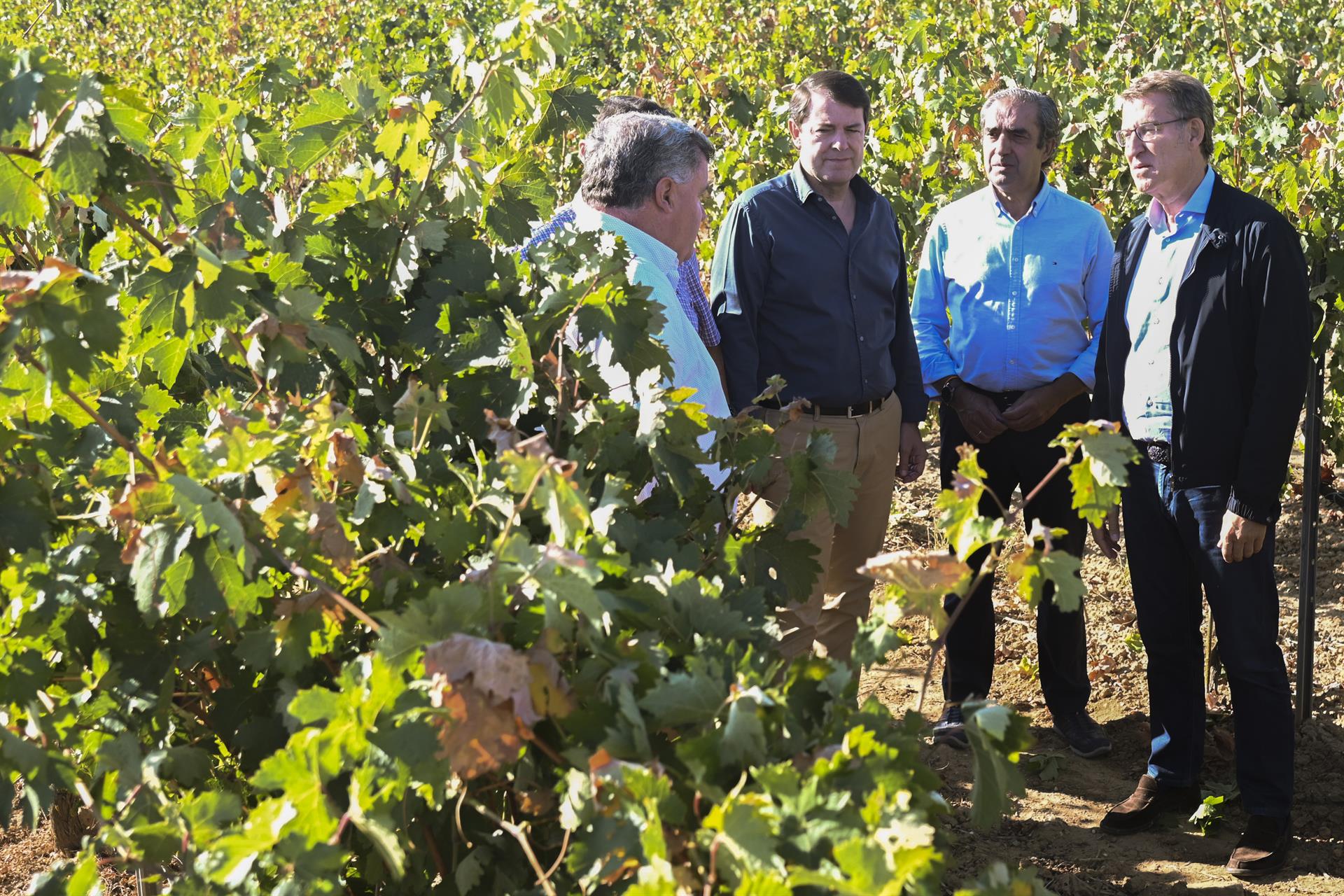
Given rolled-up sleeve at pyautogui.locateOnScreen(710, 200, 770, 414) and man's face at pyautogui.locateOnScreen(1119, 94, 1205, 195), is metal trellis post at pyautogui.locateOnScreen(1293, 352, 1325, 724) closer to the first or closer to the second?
man's face at pyautogui.locateOnScreen(1119, 94, 1205, 195)

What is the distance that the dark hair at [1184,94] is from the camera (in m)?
3.12

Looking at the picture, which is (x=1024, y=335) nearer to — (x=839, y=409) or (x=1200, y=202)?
Result: (x=839, y=409)

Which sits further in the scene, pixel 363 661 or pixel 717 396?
pixel 717 396

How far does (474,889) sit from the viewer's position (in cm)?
146

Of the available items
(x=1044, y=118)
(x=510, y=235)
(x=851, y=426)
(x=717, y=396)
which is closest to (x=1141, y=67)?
(x=1044, y=118)

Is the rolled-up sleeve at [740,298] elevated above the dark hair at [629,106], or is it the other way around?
the dark hair at [629,106]

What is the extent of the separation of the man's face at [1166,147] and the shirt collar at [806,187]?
2.82 feet

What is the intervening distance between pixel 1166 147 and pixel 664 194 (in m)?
1.24

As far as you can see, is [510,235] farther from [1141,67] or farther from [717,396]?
[1141,67]

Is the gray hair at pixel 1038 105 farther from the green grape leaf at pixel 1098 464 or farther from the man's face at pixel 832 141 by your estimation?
the green grape leaf at pixel 1098 464

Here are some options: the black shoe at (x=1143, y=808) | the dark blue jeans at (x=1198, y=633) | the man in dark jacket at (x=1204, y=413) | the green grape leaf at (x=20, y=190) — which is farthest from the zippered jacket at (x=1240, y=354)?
the green grape leaf at (x=20, y=190)

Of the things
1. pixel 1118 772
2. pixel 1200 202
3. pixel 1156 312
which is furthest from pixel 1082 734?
pixel 1200 202

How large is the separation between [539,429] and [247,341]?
0.41 meters

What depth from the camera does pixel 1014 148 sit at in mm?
3816
